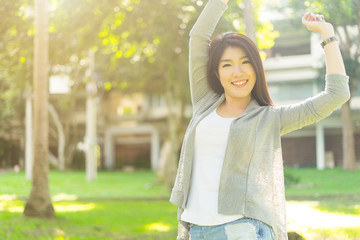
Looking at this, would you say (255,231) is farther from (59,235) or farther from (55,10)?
(55,10)

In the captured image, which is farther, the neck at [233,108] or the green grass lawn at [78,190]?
the green grass lawn at [78,190]

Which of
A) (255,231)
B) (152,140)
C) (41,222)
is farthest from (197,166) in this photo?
(152,140)

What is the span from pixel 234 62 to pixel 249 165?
569 mm

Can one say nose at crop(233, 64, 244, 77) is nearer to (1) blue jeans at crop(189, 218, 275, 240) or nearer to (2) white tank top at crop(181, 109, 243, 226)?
(2) white tank top at crop(181, 109, 243, 226)

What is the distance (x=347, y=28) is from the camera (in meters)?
21.0

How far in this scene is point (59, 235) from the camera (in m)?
9.43

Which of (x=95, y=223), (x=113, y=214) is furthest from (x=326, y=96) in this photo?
(x=113, y=214)

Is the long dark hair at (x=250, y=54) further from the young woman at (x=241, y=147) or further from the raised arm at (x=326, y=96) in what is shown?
the raised arm at (x=326, y=96)

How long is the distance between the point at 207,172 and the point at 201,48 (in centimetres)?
81

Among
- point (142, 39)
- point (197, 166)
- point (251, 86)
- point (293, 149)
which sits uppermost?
point (142, 39)

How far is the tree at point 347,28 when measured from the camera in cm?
1153

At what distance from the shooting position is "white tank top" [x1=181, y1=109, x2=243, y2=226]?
2.63 m

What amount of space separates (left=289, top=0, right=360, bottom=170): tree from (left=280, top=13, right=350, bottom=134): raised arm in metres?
8.31

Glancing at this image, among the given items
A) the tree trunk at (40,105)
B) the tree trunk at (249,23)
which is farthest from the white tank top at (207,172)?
the tree trunk at (40,105)
